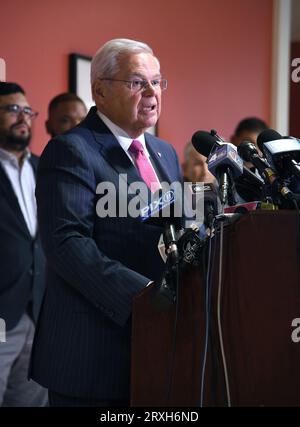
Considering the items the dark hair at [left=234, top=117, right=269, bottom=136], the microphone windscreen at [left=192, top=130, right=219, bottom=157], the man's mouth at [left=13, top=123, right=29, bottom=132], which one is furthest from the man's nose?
the dark hair at [left=234, top=117, right=269, bottom=136]

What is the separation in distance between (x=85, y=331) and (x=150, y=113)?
23.0 inches

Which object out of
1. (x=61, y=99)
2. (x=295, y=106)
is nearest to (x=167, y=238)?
(x=61, y=99)

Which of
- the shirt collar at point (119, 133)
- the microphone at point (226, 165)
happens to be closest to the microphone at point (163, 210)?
the microphone at point (226, 165)

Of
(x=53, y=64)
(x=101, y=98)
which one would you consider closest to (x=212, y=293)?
(x=101, y=98)

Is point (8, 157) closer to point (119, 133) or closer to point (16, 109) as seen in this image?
point (16, 109)

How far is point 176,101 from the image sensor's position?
4.73 m

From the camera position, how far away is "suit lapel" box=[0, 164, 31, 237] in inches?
117

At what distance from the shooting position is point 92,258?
1.61m

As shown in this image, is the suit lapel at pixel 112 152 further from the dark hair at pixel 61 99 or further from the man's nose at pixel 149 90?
the dark hair at pixel 61 99

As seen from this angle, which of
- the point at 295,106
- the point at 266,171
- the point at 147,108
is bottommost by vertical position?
the point at 266,171

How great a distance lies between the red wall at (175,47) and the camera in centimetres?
360

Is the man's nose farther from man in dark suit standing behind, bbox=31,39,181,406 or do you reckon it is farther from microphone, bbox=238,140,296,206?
microphone, bbox=238,140,296,206

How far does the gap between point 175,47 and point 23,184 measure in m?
2.02
